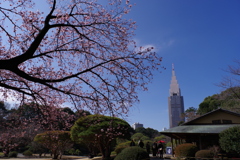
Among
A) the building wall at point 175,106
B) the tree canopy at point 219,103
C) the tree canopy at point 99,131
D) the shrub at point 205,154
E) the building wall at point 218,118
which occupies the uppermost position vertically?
the building wall at point 175,106

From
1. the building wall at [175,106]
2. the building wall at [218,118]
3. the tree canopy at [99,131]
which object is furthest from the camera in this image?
the building wall at [175,106]

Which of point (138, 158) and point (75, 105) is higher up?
point (75, 105)

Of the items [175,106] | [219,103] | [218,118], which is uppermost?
[175,106]

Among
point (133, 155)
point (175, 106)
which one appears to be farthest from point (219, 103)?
point (175, 106)

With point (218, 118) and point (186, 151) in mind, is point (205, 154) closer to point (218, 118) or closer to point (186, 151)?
point (186, 151)

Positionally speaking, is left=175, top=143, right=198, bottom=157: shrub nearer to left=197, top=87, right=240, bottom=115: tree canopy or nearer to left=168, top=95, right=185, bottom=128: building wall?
left=197, top=87, right=240, bottom=115: tree canopy

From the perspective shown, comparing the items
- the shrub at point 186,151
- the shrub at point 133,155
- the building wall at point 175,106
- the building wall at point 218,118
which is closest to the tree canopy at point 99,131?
the shrub at point 186,151

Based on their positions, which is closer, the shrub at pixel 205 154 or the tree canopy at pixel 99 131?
the shrub at pixel 205 154

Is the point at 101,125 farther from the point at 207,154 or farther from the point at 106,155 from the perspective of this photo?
the point at 207,154

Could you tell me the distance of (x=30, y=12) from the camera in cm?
723

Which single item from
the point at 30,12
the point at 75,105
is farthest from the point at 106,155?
the point at 30,12

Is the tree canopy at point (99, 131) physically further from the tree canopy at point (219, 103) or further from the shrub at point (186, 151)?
the tree canopy at point (219, 103)

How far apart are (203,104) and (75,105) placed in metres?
41.9

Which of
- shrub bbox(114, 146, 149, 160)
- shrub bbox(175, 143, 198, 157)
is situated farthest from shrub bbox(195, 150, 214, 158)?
shrub bbox(114, 146, 149, 160)
